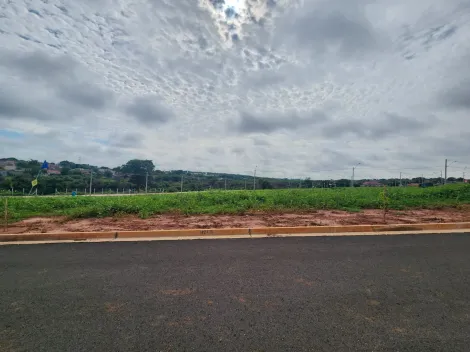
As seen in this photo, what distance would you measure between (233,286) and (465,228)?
8746 millimetres

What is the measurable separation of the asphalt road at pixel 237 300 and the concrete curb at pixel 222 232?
1374 mm

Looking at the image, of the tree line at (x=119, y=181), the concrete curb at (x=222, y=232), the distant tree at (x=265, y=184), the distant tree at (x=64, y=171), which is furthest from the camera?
the distant tree at (x=265, y=184)

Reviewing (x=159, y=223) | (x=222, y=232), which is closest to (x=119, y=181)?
(x=159, y=223)

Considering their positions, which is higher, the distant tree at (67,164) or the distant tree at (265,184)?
the distant tree at (67,164)

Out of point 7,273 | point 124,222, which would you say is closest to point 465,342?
point 7,273

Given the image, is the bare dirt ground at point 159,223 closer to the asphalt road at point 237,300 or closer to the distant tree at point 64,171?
the asphalt road at point 237,300

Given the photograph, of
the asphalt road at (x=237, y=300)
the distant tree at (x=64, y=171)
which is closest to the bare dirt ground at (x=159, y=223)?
the asphalt road at (x=237, y=300)

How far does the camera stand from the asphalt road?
2.56 meters

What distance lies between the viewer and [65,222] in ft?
30.4

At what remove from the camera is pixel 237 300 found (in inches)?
132

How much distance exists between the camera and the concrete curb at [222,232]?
7.09m

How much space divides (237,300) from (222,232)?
4.13 meters

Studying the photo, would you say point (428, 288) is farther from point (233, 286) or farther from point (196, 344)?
point (196, 344)

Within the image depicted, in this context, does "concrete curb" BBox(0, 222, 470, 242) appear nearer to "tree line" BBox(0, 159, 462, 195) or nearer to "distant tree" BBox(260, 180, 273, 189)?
"tree line" BBox(0, 159, 462, 195)
